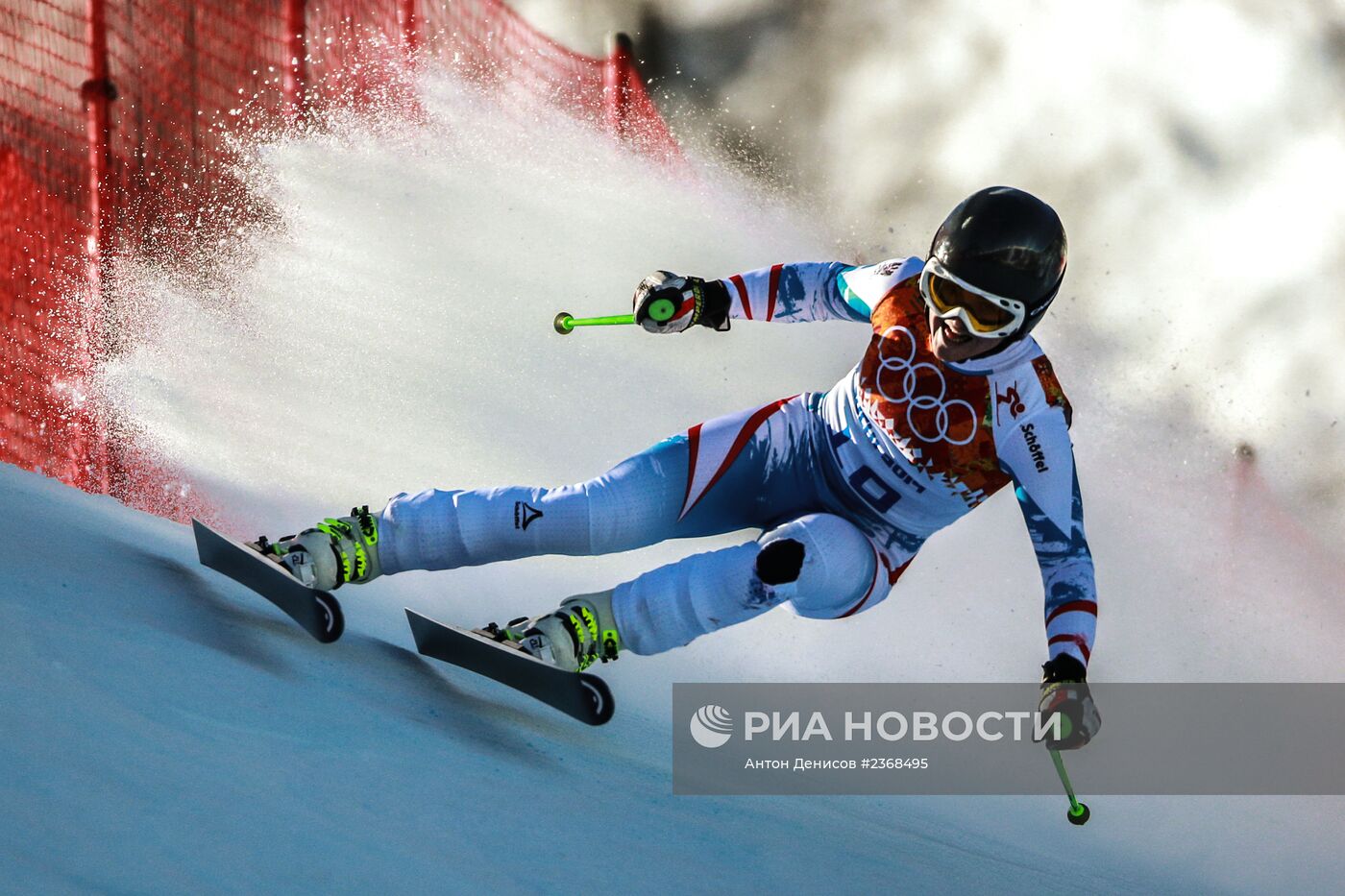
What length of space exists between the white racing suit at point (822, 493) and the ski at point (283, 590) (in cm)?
20

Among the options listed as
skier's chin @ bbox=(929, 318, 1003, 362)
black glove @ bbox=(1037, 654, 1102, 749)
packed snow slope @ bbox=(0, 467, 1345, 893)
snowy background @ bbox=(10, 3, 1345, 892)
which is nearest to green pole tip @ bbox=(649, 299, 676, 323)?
skier's chin @ bbox=(929, 318, 1003, 362)

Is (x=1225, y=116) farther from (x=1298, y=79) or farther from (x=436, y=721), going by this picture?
(x=436, y=721)

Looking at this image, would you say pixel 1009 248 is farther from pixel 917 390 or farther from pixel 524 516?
pixel 524 516

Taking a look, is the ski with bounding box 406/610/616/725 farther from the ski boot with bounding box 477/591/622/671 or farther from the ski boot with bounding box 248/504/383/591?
the ski boot with bounding box 248/504/383/591

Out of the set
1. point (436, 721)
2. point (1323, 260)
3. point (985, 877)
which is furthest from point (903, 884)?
point (1323, 260)

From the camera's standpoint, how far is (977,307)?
2.94 metres

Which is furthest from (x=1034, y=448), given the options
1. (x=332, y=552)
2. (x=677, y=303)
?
(x=332, y=552)

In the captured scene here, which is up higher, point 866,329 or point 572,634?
point 866,329

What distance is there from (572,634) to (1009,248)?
129cm

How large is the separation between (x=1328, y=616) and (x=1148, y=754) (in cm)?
100

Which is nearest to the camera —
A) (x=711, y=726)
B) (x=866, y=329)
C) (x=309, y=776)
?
(x=309, y=776)

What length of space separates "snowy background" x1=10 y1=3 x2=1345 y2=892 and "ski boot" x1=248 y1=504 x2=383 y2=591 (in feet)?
4.54

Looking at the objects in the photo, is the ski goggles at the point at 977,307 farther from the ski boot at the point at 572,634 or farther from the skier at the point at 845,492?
the ski boot at the point at 572,634

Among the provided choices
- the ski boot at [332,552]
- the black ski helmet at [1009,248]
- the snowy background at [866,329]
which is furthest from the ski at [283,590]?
the black ski helmet at [1009,248]
